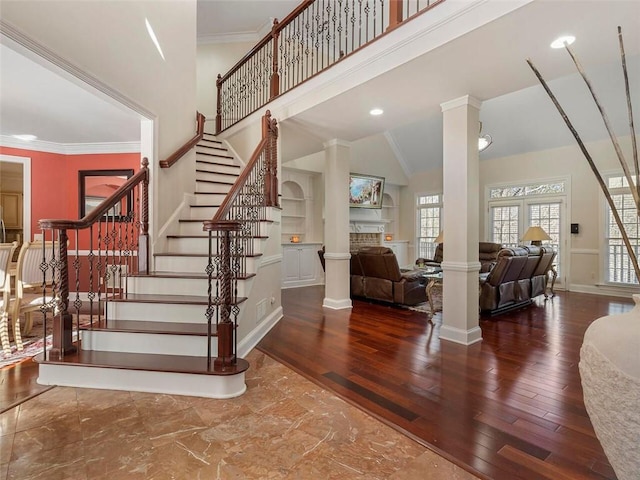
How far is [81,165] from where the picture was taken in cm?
533

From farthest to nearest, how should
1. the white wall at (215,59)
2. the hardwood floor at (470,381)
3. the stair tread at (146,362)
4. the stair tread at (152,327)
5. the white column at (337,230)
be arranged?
the white wall at (215,59) → the white column at (337,230) → the stair tread at (152,327) → the stair tread at (146,362) → the hardwood floor at (470,381)

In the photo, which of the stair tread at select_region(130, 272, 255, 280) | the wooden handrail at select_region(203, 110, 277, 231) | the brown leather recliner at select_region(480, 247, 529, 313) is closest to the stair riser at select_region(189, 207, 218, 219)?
the wooden handrail at select_region(203, 110, 277, 231)

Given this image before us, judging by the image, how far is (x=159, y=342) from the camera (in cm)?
269

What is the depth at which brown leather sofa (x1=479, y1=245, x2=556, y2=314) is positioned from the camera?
4.76 m

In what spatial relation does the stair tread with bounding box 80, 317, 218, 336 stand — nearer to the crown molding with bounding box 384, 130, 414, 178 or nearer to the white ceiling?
the white ceiling

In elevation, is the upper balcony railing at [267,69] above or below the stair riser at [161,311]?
above

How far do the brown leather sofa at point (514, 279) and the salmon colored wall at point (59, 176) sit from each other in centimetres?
553

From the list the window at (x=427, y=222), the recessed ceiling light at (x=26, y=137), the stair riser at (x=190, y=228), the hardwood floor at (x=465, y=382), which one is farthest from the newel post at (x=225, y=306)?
the window at (x=427, y=222)

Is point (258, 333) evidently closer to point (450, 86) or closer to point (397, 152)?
point (450, 86)

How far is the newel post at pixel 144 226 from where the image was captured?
353 centimetres

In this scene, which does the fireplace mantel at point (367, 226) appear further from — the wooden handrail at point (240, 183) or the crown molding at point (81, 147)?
the crown molding at point (81, 147)

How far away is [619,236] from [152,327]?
314 inches

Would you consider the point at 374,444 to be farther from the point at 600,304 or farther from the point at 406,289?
the point at 600,304

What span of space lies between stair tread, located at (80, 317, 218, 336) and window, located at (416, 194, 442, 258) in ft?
25.6
